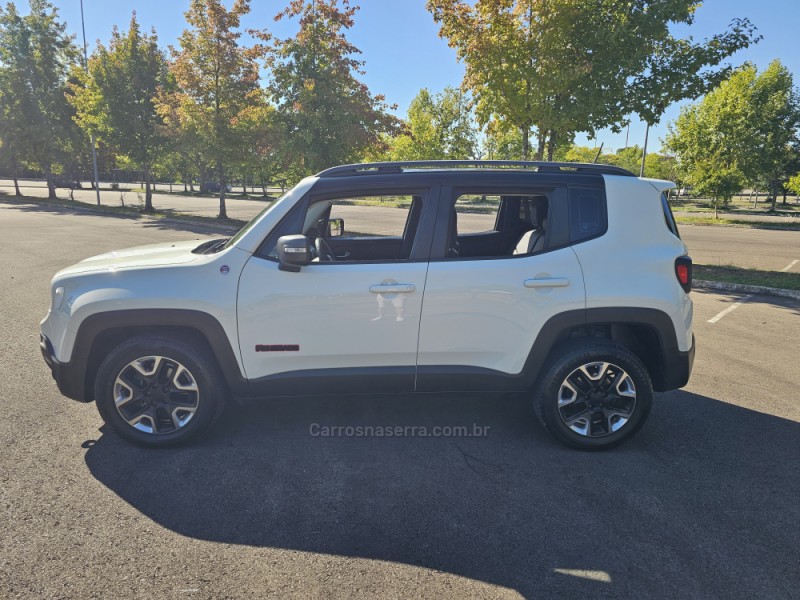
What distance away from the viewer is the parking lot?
230 centimetres

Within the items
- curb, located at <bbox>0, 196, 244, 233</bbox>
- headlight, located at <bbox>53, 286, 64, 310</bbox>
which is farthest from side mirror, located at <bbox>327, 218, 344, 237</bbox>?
curb, located at <bbox>0, 196, 244, 233</bbox>

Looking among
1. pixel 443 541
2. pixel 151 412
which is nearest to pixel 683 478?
pixel 443 541

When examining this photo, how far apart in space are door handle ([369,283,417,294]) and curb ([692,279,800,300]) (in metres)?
8.62

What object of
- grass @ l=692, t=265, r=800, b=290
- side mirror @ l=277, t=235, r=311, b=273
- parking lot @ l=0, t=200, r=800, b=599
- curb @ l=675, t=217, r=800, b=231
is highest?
side mirror @ l=277, t=235, r=311, b=273

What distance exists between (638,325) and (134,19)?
27723 millimetres

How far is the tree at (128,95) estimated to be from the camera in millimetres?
22000

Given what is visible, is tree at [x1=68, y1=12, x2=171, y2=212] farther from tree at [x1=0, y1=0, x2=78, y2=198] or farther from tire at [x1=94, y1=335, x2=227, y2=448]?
tire at [x1=94, y1=335, x2=227, y2=448]

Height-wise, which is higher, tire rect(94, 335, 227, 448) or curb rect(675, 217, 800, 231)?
curb rect(675, 217, 800, 231)

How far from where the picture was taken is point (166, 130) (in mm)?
19562

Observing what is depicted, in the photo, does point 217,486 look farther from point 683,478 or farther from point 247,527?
point 683,478

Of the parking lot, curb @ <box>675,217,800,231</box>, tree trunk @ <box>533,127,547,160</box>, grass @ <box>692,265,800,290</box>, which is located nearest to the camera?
the parking lot

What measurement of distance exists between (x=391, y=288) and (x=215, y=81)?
18.8 m

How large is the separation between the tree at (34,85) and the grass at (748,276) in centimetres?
3174

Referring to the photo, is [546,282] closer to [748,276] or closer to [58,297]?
[58,297]
